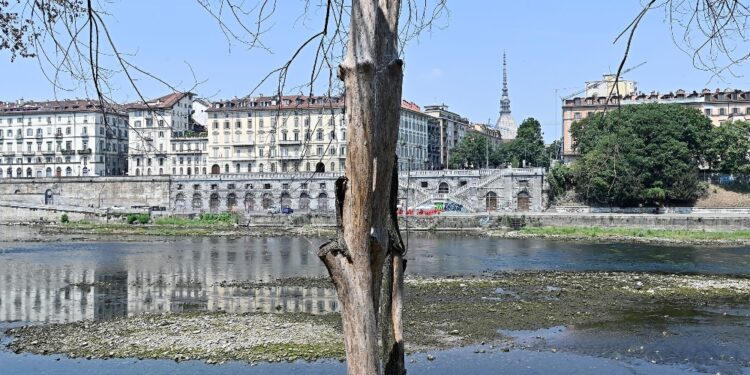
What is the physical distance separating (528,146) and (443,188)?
3603cm

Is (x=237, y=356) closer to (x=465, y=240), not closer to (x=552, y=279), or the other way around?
(x=552, y=279)

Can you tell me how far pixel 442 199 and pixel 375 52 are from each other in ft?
237

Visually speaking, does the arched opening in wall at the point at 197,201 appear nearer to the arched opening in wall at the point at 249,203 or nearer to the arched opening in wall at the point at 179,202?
the arched opening in wall at the point at 179,202

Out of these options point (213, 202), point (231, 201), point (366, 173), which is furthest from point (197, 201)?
point (366, 173)

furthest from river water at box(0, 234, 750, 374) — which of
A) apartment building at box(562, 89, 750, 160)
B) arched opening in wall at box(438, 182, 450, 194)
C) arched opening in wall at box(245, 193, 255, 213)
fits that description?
apartment building at box(562, 89, 750, 160)

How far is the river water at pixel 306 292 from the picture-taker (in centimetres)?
1584

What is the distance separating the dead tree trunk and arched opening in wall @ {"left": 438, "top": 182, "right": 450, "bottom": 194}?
239 feet

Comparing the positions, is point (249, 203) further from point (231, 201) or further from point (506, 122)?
point (506, 122)

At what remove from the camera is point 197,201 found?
8225 centimetres

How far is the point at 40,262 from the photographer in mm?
37156

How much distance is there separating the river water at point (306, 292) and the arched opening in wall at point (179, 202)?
2761 centimetres

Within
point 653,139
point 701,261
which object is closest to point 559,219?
point 653,139

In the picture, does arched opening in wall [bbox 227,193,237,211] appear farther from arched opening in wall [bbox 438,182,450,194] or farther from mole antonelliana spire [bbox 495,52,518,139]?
mole antonelliana spire [bbox 495,52,518,139]

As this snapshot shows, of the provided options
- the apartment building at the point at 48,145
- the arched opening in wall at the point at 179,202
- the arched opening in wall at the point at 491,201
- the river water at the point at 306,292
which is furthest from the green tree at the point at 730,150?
the apartment building at the point at 48,145
